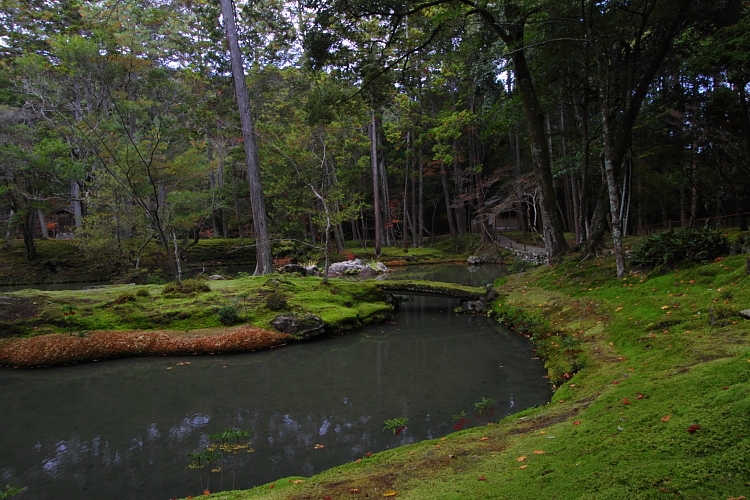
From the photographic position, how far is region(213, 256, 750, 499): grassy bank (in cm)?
219

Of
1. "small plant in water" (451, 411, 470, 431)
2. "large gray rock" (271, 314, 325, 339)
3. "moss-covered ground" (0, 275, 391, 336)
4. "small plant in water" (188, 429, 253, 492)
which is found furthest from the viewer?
"large gray rock" (271, 314, 325, 339)

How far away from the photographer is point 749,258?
5629mm

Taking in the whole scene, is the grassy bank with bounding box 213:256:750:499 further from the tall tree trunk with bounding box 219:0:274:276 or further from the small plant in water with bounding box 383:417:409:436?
the tall tree trunk with bounding box 219:0:274:276

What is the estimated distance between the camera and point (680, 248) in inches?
316

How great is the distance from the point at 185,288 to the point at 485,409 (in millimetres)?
8860

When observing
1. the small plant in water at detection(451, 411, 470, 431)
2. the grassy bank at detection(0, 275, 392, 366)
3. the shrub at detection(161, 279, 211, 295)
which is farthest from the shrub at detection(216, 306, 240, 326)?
the small plant in water at detection(451, 411, 470, 431)

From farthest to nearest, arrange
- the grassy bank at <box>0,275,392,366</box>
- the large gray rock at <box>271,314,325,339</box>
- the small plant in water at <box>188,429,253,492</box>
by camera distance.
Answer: the large gray rock at <box>271,314,325,339</box> → the grassy bank at <box>0,275,392,366</box> → the small plant in water at <box>188,429,253,492</box>

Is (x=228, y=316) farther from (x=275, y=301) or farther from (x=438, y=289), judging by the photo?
(x=438, y=289)

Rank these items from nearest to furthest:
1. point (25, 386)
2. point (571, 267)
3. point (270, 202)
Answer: point (25, 386) < point (571, 267) < point (270, 202)

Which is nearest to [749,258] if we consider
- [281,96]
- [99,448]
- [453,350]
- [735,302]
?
[735,302]

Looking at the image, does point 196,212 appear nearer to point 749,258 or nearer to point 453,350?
point 453,350

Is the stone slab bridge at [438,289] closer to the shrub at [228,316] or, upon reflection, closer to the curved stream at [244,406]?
the curved stream at [244,406]

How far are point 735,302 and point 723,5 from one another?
8.22 m

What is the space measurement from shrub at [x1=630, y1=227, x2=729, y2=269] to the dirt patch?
791cm
